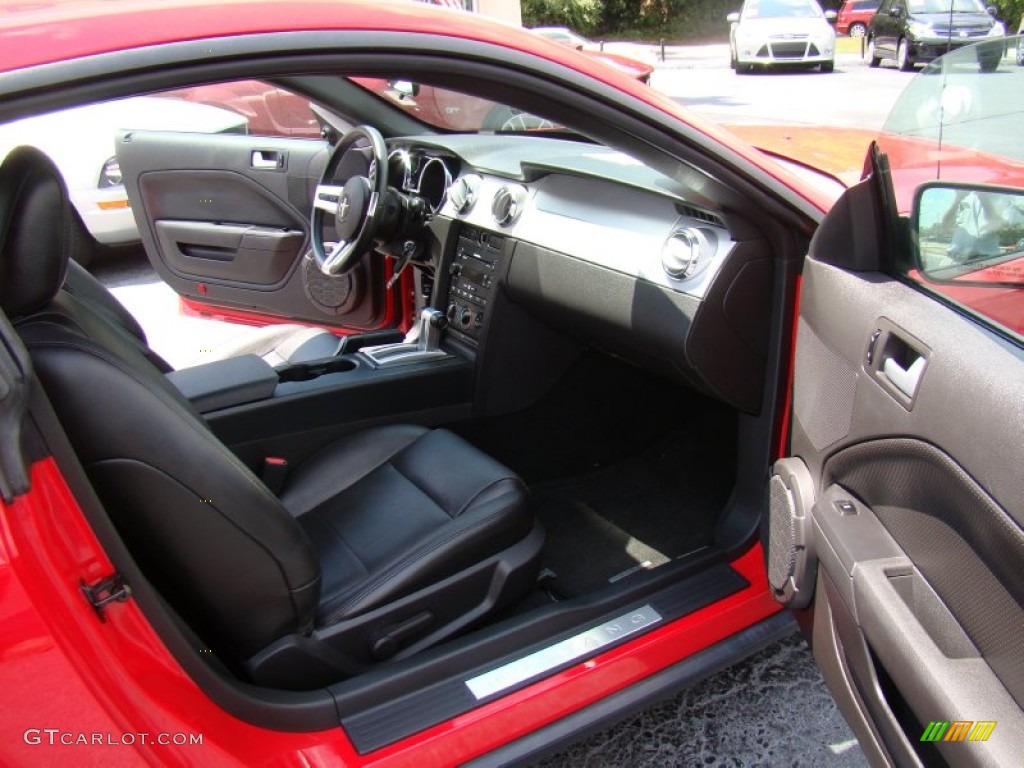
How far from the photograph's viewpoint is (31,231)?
3.68 feet

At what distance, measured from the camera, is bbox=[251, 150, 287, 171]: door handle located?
129 inches

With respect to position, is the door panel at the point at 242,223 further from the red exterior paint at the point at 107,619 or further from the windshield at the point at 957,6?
the windshield at the point at 957,6

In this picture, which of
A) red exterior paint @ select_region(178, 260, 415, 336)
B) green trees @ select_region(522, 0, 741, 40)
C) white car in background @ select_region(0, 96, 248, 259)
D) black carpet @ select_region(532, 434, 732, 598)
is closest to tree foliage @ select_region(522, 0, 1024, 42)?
green trees @ select_region(522, 0, 741, 40)

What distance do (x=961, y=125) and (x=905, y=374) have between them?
406 mm

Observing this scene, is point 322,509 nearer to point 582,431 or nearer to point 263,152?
point 582,431

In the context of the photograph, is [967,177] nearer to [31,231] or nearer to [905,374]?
[905,374]

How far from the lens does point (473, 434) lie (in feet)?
8.53

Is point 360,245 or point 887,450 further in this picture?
point 360,245

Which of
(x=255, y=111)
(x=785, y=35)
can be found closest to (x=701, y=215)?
(x=255, y=111)

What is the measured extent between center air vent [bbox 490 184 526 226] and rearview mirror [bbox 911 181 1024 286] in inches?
47.9

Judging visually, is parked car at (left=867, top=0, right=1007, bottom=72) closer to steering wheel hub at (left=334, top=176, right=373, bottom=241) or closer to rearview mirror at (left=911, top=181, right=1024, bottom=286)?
rearview mirror at (left=911, top=181, right=1024, bottom=286)

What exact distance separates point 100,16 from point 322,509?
46.1 inches

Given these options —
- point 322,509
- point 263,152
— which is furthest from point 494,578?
point 263,152

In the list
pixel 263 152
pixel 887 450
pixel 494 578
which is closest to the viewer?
pixel 887 450
